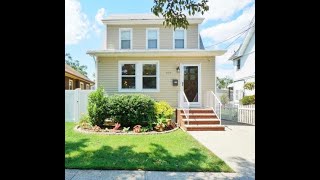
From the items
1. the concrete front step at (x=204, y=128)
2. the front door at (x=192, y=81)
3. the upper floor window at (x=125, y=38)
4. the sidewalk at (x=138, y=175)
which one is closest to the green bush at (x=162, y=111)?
the concrete front step at (x=204, y=128)

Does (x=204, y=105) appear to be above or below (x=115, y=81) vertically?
below

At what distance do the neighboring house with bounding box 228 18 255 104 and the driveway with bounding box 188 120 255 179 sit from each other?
10.2 meters

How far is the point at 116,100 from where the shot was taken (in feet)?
33.0

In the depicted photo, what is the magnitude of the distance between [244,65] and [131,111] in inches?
521

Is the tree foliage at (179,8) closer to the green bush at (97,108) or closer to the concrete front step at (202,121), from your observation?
the green bush at (97,108)

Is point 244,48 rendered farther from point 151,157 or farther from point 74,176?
point 74,176

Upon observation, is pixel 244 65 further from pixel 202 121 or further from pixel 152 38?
pixel 202 121

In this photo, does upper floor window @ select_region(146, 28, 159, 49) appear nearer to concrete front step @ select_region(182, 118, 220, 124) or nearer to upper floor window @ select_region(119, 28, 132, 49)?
upper floor window @ select_region(119, 28, 132, 49)

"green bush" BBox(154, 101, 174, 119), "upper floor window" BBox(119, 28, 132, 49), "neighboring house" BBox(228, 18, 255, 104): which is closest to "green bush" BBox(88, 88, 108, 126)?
"green bush" BBox(154, 101, 174, 119)

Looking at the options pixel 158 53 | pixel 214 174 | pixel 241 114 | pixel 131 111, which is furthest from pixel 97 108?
pixel 241 114
